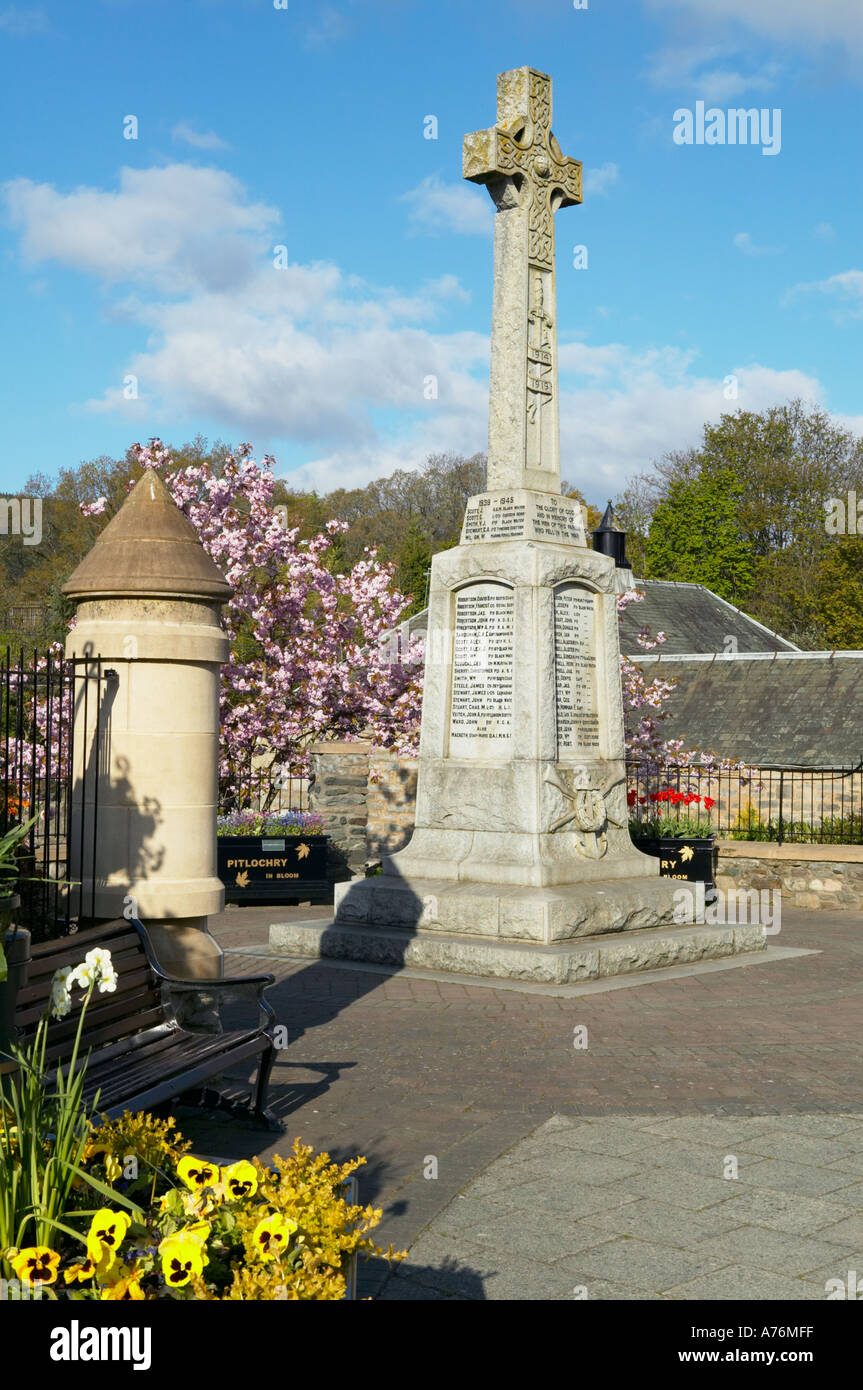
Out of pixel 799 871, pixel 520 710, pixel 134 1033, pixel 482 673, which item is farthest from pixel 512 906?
pixel 799 871

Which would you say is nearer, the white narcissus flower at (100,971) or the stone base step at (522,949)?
the white narcissus flower at (100,971)

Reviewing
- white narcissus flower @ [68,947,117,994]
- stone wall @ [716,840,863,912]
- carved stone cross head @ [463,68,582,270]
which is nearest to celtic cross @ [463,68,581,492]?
carved stone cross head @ [463,68,582,270]

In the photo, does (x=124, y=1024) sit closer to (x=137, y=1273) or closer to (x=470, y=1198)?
(x=470, y=1198)

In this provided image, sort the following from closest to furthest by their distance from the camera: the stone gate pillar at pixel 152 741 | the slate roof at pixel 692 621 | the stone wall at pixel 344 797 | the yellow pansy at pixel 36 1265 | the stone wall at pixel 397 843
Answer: the yellow pansy at pixel 36 1265 → the stone gate pillar at pixel 152 741 → the stone wall at pixel 397 843 → the stone wall at pixel 344 797 → the slate roof at pixel 692 621

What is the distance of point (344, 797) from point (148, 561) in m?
10.8

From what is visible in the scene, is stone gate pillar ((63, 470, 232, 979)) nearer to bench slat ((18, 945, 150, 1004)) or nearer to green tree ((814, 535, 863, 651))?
bench slat ((18, 945, 150, 1004))

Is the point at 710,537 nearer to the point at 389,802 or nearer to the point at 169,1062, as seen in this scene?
the point at 389,802

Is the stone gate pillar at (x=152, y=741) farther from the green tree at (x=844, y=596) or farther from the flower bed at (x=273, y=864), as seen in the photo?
the green tree at (x=844, y=596)

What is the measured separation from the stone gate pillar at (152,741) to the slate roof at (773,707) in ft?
63.5

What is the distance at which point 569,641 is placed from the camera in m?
11.5

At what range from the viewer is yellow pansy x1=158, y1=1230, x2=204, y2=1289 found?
9.50 feet

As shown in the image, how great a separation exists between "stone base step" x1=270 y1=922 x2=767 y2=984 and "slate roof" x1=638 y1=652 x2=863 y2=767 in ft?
47.1

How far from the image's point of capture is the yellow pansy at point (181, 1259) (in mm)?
2896

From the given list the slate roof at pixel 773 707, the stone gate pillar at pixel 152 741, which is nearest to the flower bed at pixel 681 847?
the stone gate pillar at pixel 152 741
